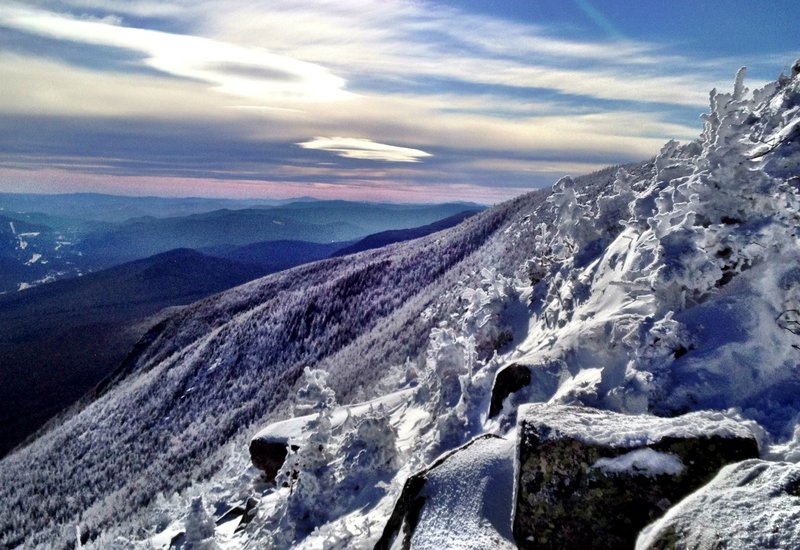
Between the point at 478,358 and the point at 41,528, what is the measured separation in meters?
79.2

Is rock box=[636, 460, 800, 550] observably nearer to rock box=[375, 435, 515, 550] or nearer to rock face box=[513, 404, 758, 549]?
rock face box=[513, 404, 758, 549]

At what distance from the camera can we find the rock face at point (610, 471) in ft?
21.6

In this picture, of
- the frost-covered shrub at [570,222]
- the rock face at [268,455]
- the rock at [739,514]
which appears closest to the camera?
the rock at [739,514]

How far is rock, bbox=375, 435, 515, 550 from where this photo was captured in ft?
24.6

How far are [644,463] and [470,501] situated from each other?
287cm

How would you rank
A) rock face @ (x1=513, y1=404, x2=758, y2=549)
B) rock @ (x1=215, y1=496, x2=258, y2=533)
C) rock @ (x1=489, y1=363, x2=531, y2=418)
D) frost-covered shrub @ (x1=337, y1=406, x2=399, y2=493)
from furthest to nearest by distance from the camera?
rock @ (x1=215, y1=496, x2=258, y2=533)
frost-covered shrub @ (x1=337, y1=406, x2=399, y2=493)
rock @ (x1=489, y1=363, x2=531, y2=418)
rock face @ (x1=513, y1=404, x2=758, y2=549)

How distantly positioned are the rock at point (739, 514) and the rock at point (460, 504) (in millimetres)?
2313

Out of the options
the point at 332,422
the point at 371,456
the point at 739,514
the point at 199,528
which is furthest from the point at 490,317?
the point at 739,514

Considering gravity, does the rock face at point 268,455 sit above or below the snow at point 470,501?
Answer: below

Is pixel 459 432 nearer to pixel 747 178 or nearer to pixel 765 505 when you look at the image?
pixel 765 505

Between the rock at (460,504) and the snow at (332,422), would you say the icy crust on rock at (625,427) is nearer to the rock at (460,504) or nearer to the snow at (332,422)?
the rock at (460,504)

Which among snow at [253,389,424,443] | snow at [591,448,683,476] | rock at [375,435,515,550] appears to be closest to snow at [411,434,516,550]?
rock at [375,435,515,550]

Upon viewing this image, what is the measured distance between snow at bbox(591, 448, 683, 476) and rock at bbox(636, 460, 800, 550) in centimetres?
57

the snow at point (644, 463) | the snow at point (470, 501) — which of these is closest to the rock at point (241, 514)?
the snow at point (470, 501)
